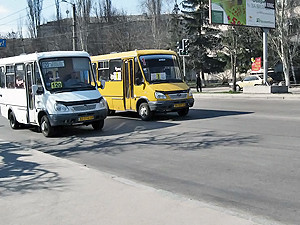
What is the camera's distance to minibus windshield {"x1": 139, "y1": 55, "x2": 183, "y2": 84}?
14.8 metres

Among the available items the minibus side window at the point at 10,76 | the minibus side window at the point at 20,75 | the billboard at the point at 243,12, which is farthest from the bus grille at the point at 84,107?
the billboard at the point at 243,12

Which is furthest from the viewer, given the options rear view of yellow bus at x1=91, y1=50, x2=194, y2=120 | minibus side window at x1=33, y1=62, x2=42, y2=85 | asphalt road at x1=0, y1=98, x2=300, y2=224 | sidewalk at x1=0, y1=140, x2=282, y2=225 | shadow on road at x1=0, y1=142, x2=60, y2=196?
rear view of yellow bus at x1=91, y1=50, x2=194, y2=120

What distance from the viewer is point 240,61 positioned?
49.1 meters

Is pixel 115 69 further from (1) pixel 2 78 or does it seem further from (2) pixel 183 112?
(1) pixel 2 78

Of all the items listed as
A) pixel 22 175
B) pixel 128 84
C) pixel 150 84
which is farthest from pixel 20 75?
pixel 22 175

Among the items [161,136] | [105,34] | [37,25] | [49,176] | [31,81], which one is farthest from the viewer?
[37,25]

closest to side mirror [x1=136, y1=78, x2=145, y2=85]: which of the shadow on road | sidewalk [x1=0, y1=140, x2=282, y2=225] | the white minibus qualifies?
the white minibus

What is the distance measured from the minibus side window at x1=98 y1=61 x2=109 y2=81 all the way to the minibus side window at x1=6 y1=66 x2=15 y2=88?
167 inches

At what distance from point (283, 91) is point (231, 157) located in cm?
1940

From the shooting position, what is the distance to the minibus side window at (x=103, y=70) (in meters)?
17.2

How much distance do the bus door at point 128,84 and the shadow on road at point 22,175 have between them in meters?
7.13

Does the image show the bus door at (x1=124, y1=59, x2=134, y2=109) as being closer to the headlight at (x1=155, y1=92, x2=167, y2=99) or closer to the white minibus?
the headlight at (x1=155, y1=92, x2=167, y2=99)

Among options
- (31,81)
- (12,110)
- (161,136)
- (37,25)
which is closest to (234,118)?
(161,136)

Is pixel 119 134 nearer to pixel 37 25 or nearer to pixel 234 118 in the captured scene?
pixel 234 118
